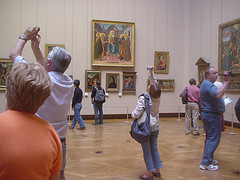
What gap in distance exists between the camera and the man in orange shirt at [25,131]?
115cm

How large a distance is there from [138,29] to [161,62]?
227 centimetres

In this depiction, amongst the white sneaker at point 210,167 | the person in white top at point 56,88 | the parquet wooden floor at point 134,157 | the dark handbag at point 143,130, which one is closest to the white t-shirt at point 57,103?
the person in white top at point 56,88

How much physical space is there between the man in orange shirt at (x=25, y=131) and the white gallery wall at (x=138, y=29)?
34.4 feet

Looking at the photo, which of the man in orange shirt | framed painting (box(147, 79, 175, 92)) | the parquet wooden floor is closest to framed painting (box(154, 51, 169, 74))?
framed painting (box(147, 79, 175, 92))

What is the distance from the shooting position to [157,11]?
13.5 m

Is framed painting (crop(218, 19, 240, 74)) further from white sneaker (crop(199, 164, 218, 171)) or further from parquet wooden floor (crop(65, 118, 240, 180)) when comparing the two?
white sneaker (crop(199, 164, 218, 171))

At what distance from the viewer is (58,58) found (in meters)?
2.34

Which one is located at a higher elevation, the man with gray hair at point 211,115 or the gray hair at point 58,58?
the gray hair at point 58,58

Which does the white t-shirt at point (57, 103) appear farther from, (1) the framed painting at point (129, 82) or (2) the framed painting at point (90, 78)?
(1) the framed painting at point (129, 82)

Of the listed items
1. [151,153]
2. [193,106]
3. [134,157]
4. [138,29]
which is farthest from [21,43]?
[138,29]

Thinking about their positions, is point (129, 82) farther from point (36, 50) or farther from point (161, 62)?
point (36, 50)

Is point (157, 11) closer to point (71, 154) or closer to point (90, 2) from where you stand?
point (90, 2)

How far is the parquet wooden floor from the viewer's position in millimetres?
4363

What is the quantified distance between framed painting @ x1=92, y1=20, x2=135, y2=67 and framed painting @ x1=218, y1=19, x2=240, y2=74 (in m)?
4.48
